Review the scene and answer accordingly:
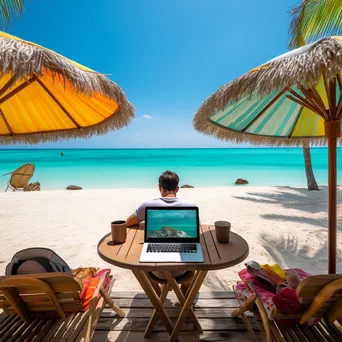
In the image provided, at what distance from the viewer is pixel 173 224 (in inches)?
67.2

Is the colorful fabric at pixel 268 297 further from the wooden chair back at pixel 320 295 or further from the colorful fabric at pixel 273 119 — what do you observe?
the colorful fabric at pixel 273 119

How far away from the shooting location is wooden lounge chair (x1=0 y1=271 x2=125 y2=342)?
1.29 meters

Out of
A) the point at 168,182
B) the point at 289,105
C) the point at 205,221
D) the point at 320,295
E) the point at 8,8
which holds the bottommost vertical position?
the point at 205,221

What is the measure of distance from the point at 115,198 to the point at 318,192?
7.53 metres

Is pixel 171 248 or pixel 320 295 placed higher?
pixel 171 248

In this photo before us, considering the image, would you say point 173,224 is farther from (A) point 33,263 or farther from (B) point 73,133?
(B) point 73,133

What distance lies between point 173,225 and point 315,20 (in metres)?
5.78

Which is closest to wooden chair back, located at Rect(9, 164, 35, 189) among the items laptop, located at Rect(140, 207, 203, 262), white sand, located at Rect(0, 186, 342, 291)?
white sand, located at Rect(0, 186, 342, 291)

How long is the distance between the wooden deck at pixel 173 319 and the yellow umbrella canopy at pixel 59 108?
1952 millimetres

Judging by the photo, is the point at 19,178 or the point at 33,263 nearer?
the point at 33,263

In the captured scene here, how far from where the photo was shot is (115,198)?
759cm

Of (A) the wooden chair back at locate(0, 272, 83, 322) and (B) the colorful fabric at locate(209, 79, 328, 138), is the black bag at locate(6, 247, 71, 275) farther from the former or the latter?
(B) the colorful fabric at locate(209, 79, 328, 138)

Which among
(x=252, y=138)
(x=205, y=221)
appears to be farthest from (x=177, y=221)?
(x=205, y=221)

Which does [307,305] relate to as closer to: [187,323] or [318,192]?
[187,323]
